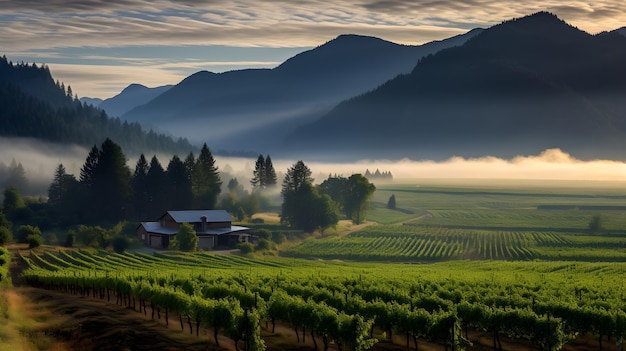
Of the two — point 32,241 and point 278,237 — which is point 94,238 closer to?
point 32,241

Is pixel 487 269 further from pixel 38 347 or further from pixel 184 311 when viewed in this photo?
pixel 38 347

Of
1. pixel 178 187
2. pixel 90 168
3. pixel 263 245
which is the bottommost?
pixel 263 245

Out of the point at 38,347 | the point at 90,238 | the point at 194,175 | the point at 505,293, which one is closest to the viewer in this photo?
the point at 38,347

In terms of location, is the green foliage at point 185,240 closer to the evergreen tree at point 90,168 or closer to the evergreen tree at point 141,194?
the evergreen tree at point 141,194

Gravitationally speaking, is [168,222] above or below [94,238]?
above

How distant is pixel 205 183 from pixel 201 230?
43.6 m

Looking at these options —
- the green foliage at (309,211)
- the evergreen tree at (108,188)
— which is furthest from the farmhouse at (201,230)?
the evergreen tree at (108,188)

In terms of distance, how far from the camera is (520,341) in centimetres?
5519

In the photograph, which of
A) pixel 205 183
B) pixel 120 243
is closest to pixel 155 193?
pixel 205 183

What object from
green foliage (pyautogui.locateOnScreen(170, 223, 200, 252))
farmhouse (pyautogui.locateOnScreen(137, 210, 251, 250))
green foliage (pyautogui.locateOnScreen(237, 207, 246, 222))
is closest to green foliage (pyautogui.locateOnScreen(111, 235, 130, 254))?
farmhouse (pyautogui.locateOnScreen(137, 210, 251, 250))

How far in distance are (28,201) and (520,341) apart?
532 ft

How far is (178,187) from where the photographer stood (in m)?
187

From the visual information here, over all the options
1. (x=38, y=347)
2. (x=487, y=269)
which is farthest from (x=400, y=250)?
(x=38, y=347)

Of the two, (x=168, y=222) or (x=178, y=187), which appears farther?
(x=178, y=187)
